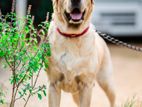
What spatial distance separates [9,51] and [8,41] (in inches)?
3.8

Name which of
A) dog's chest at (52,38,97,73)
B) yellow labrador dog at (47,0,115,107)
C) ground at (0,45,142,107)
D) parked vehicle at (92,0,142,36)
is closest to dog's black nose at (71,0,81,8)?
yellow labrador dog at (47,0,115,107)

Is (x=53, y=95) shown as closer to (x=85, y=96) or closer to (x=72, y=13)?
(x=85, y=96)

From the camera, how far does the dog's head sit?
305 inches

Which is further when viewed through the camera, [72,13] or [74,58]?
[74,58]

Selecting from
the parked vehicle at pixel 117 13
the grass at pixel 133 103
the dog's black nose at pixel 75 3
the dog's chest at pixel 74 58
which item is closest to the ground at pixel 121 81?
the grass at pixel 133 103

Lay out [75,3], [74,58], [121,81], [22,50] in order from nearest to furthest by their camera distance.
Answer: [22,50] → [75,3] → [74,58] → [121,81]

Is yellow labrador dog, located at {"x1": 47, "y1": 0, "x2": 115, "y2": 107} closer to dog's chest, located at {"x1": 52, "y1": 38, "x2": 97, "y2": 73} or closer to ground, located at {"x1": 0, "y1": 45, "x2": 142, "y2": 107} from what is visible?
dog's chest, located at {"x1": 52, "y1": 38, "x2": 97, "y2": 73}

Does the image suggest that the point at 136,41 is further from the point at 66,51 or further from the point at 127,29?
the point at 66,51

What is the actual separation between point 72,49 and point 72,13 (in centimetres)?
39

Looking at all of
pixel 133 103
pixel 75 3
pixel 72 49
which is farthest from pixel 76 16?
pixel 133 103

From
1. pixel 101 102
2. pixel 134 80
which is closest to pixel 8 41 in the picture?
pixel 101 102

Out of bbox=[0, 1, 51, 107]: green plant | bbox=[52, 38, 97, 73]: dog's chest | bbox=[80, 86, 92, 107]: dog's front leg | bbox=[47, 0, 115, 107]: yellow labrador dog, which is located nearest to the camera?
bbox=[0, 1, 51, 107]: green plant

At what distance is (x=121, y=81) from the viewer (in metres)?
13.7

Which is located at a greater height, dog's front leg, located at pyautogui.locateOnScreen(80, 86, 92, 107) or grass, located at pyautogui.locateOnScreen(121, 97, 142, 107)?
dog's front leg, located at pyautogui.locateOnScreen(80, 86, 92, 107)
